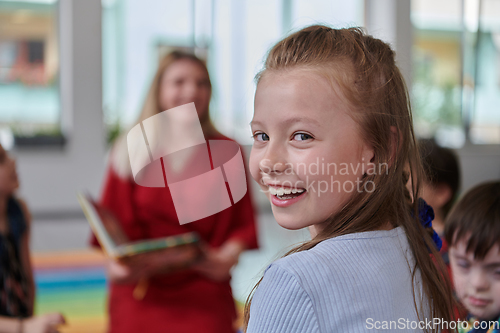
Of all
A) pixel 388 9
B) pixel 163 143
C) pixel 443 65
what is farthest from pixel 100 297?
pixel 443 65

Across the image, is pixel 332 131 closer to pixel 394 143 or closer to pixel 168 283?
pixel 394 143

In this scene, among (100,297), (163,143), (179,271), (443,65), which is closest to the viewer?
(163,143)

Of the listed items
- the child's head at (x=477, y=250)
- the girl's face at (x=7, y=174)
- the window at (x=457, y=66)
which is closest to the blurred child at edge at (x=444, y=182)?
the child's head at (x=477, y=250)

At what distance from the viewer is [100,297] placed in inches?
99.8

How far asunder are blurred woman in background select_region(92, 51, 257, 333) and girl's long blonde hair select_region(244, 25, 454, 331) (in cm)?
78

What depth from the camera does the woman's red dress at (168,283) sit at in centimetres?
133

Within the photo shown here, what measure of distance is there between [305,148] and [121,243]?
80 cm

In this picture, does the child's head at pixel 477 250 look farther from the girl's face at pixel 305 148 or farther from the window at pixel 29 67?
the window at pixel 29 67

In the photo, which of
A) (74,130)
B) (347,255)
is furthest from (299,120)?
(74,130)

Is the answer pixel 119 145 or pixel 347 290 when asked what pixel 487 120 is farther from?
pixel 347 290

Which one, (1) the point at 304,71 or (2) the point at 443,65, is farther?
(2) the point at 443,65

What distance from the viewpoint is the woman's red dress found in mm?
1326

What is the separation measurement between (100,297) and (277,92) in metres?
2.37

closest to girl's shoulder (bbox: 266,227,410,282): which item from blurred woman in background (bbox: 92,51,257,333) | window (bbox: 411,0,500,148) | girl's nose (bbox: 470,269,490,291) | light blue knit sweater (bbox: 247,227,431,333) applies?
light blue knit sweater (bbox: 247,227,431,333)
